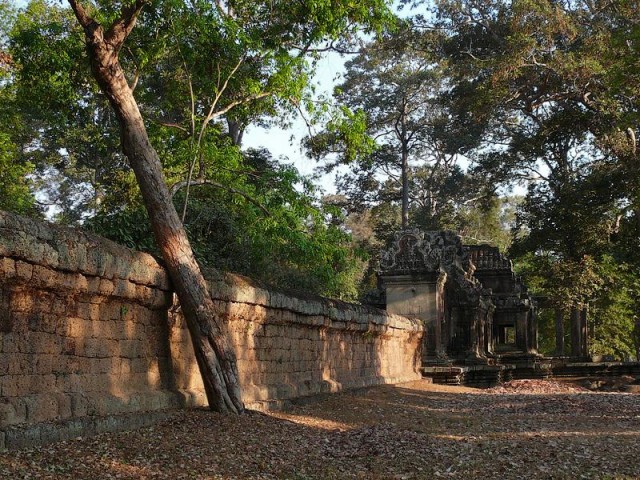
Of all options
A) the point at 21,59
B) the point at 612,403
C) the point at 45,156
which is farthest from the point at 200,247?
the point at 45,156

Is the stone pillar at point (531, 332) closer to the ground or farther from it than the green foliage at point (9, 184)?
closer to the ground

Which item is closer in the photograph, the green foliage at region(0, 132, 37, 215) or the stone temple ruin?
the green foliage at region(0, 132, 37, 215)

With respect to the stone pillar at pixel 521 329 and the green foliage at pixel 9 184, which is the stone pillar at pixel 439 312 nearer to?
the stone pillar at pixel 521 329

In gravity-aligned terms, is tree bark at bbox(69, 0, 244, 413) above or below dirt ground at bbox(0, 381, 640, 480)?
above

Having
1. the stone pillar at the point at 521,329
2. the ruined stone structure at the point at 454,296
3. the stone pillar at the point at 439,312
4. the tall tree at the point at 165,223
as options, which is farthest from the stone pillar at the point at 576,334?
the tall tree at the point at 165,223

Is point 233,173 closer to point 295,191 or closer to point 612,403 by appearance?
point 295,191

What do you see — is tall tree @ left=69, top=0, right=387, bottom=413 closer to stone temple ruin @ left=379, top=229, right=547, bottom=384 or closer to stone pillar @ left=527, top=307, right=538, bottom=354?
stone temple ruin @ left=379, top=229, right=547, bottom=384

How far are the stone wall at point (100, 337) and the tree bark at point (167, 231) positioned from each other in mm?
291

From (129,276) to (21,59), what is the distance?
17.5 feet

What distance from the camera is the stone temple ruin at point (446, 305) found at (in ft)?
67.8

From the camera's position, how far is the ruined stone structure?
68.0ft

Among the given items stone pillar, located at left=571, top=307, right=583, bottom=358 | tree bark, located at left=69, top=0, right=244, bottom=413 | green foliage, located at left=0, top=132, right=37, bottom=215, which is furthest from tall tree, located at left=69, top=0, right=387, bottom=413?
stone pillar, located at left=571, top=307, right=583, bottom=358

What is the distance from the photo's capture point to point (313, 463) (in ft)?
23.6

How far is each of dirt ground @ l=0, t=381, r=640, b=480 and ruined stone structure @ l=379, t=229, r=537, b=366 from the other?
900cm
